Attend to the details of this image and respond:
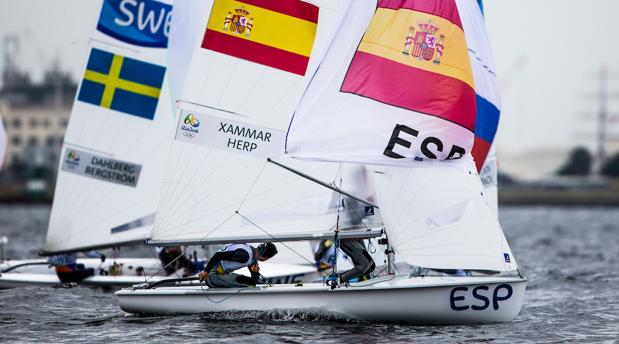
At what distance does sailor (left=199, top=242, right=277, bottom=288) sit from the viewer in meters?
15.5

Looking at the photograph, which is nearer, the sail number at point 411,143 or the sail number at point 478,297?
the sail number at point 478,297

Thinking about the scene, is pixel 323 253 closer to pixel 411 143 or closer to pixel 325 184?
pixel 325 184

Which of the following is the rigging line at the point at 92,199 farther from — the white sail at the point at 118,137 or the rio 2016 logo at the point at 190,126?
the rio 2016 logo at the point at 190,126

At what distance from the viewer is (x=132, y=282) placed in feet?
65.5

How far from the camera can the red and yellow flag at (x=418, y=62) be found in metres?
14.9

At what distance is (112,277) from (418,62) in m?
8.00

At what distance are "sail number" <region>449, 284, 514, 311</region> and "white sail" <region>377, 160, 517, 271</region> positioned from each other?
1.00 feet

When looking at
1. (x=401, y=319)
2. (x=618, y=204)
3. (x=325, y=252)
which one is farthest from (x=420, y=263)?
(x=618, y=204)

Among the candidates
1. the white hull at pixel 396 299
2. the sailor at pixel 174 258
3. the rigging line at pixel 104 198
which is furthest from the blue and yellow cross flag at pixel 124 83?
the white hull at pixel 396 299

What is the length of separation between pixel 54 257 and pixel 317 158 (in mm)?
7898

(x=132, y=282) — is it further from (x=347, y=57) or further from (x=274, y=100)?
(x=347, y=57)

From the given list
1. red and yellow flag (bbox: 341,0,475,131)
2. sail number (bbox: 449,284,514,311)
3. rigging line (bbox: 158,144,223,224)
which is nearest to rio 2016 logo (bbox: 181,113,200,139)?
rigging line (bbox: 158,144,223,224)

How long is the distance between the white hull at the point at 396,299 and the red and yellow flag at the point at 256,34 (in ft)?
10.8

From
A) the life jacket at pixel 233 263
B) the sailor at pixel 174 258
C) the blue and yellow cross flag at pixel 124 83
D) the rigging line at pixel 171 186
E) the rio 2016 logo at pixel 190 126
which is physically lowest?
the sailor at pixel 174 258
